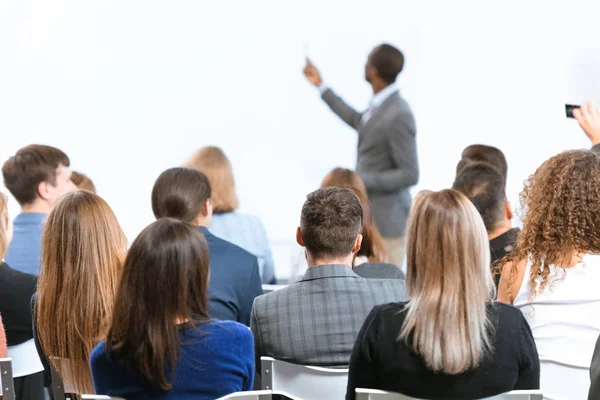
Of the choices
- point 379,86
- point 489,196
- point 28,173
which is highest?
point 379,86

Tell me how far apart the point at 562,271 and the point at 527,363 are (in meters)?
0.44

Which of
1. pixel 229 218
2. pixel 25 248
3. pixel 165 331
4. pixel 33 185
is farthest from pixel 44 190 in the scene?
Answer: pixel 165 331

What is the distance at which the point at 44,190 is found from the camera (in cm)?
335

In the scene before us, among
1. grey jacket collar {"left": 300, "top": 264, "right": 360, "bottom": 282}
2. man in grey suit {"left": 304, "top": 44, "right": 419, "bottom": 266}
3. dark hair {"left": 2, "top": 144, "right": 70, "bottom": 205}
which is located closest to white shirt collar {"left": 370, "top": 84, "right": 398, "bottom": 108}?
man in grey suit {"left": 304, "top": 44, "right": 419, "bottom": 266}

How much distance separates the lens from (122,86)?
235 inches

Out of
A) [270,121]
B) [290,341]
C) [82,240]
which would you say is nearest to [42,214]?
[82,240]

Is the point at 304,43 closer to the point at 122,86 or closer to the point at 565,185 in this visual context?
the point at 122,86

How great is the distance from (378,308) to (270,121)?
4.14m

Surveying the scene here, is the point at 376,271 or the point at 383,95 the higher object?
the point at 383,95

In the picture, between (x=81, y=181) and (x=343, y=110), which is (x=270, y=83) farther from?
(x=81, y=181)

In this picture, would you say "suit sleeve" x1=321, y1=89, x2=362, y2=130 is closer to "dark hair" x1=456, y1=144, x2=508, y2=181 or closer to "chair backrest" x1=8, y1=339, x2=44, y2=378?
"dark hair" x1=456, y1=144, x2=508, y2=181

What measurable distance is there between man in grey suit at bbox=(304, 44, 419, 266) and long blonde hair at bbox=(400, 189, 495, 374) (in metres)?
2.88

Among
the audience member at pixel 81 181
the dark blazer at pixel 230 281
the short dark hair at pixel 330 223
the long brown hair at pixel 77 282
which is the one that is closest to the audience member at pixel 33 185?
the audience member at pixel 81 181

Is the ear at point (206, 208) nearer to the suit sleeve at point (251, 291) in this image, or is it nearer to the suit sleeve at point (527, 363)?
the suit sleeve at point (251, 291)
